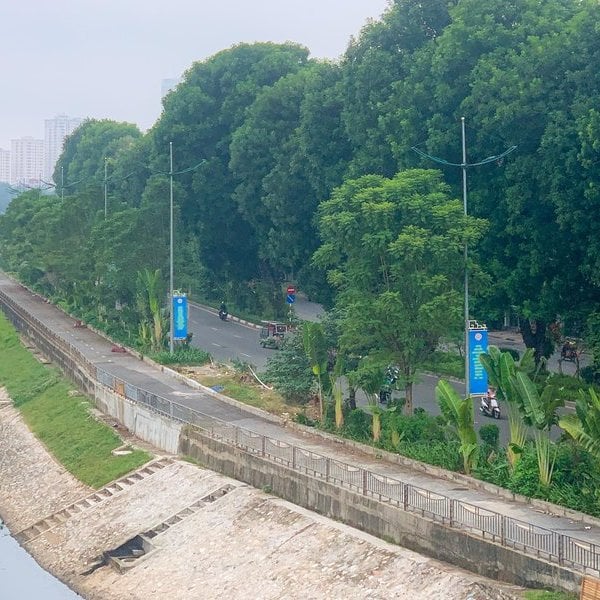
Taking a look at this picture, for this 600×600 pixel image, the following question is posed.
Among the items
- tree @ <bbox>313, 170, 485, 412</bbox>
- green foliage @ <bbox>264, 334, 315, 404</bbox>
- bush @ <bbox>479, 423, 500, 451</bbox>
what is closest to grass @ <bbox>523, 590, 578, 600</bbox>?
bush @ <bbox>479, 423, 500, 451</bbox>

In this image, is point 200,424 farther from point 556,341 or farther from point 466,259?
point 556,341

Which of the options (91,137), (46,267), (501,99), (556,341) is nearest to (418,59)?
(501,99)

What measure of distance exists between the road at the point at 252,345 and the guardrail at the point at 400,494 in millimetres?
8609

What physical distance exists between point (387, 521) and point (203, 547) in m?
6.87

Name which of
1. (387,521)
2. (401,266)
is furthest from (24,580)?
(401,266)

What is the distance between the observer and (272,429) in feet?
132

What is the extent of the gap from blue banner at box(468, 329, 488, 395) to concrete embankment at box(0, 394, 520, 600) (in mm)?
7473

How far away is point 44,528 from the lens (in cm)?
4022

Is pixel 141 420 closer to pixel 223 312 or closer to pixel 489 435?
pixel 489 435

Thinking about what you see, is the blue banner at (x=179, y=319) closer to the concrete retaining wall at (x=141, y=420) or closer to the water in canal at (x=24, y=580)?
the concrete retaining wall at (x=141, y=420)

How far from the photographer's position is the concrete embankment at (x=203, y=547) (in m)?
26.9

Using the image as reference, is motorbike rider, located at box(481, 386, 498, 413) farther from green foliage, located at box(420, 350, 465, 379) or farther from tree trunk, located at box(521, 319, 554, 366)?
tree trunk, located at box(521, 319, 554, 366)

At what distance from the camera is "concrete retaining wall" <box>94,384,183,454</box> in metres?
42.3

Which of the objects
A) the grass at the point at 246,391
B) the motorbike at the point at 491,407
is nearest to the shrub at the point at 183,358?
the grass at the point at 246,391
